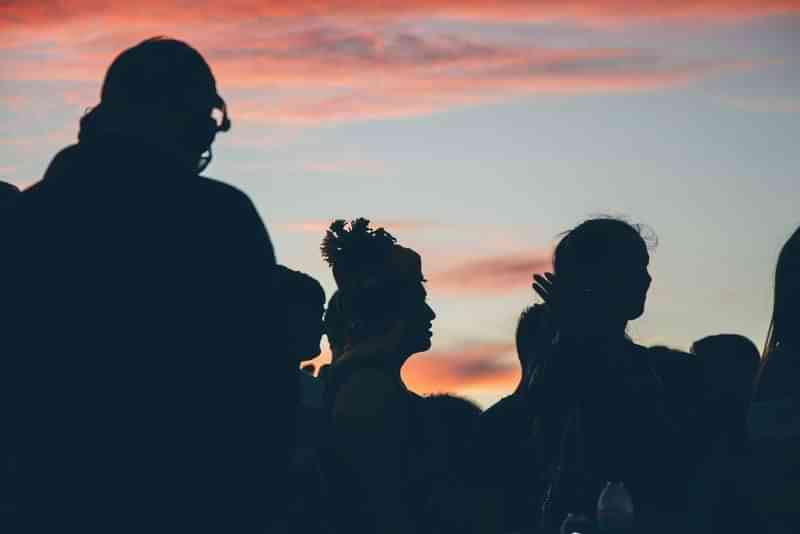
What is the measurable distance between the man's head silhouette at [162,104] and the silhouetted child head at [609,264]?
1.91 metres

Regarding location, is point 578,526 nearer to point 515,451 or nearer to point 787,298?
point 515,451

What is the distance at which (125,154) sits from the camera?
178 inches

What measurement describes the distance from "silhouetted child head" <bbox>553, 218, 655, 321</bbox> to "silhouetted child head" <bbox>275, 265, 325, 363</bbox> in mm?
2034

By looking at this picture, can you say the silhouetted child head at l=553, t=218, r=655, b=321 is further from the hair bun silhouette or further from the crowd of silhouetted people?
the hair bun silhouette

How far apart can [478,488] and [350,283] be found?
131cm

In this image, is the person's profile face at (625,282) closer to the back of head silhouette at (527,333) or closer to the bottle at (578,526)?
the bottle at (578,526)

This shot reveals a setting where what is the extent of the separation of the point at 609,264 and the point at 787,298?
72 cm

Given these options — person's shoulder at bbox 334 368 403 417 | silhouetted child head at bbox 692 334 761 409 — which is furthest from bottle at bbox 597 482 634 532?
silhouetted child head at bbox 692 334 761 409

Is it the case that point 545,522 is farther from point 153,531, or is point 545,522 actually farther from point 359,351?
point 153,531

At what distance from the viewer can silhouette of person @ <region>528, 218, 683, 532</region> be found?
5840 mm

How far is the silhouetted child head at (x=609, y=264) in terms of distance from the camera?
6.18m

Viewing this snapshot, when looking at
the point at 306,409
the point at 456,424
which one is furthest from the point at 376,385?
the point at 456,424

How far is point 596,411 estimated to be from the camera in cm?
596

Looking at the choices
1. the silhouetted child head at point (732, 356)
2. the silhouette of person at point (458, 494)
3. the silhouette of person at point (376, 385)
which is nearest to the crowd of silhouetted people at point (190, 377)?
the silhouette of person at point (376, 385)
